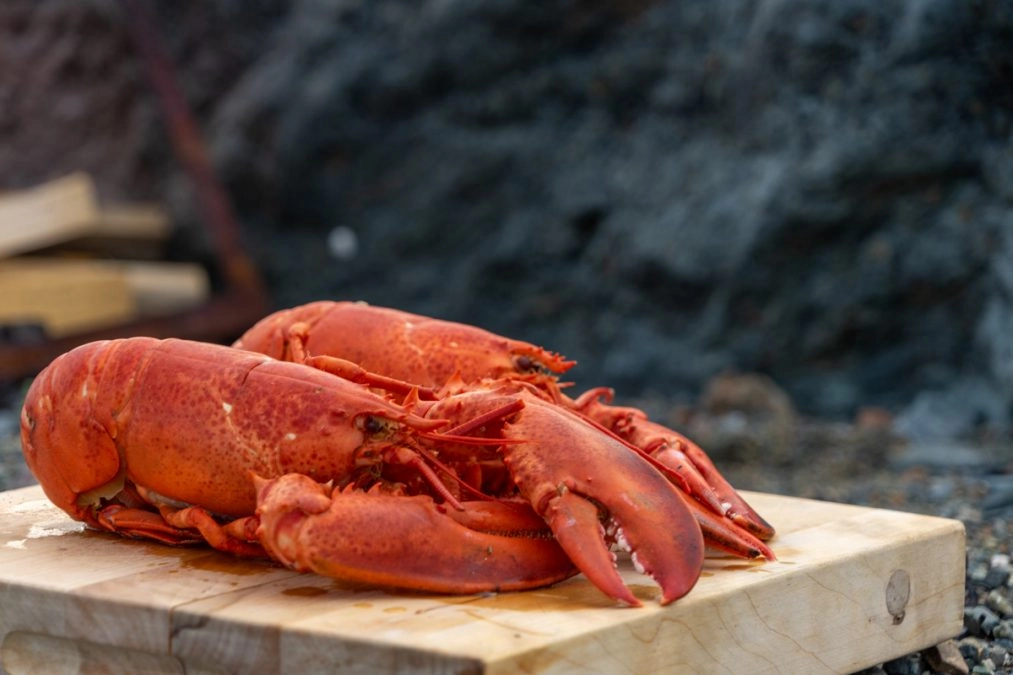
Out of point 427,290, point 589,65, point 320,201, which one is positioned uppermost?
point 589,65

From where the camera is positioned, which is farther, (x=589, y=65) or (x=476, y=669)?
(x=589, y=65)

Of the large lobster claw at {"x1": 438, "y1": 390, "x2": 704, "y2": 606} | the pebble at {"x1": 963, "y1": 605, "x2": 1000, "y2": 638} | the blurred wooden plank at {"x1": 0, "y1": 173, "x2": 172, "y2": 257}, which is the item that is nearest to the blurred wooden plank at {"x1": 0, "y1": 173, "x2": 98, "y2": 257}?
the blurred wooden plank at {"x1": 0, "y1": 173, "x2": 172, "y2": 257}

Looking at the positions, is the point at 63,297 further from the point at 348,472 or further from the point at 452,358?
the point at 348,472

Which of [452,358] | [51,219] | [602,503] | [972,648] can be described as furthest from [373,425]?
[51,219]

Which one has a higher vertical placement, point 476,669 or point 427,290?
point 427,290

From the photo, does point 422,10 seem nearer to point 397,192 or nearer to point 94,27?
point 397,192

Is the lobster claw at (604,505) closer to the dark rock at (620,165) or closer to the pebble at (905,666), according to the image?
the pebble at (905,666)

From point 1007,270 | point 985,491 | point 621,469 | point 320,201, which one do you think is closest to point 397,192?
point 320,201
